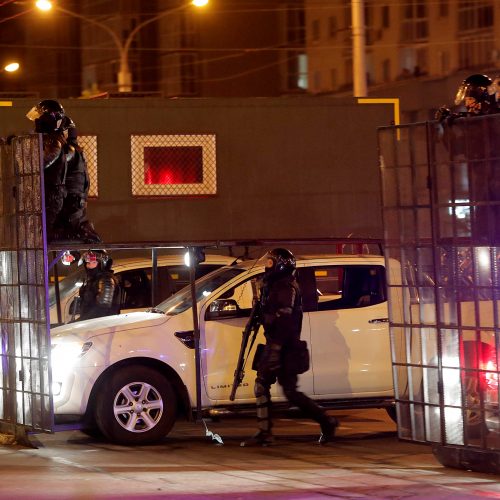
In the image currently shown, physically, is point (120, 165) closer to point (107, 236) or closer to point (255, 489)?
point (107, 236)

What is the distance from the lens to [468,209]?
8523 mm

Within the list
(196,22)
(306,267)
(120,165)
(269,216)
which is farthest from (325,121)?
(196,22)

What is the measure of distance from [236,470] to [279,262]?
215cm

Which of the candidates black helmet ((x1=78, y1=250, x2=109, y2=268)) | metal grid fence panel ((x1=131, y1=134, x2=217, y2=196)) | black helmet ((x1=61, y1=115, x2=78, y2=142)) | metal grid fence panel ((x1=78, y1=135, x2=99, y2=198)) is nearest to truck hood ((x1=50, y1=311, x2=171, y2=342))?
black helmet ((x1=78, y1=250, x2=109, y2=268))

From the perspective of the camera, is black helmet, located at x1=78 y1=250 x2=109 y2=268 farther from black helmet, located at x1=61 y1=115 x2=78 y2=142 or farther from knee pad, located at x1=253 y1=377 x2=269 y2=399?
knee pad, located at x1=253 y1=377 x2=269 y2=399

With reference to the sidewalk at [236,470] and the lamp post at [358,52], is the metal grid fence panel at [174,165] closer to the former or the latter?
the lamp post at [358,52]

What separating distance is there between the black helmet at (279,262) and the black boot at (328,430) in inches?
57.6

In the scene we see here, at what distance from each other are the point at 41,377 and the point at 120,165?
24.6 feet

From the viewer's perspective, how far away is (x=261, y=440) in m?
10.9

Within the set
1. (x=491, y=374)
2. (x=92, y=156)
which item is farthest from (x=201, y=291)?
(x=92, y=156)

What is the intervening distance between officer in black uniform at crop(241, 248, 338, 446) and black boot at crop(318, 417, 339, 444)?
0.34 ft

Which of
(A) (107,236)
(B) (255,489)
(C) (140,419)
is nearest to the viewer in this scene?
(B) (255,489)

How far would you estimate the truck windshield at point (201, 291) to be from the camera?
11406 mm

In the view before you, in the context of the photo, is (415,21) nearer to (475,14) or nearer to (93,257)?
(475,14)
